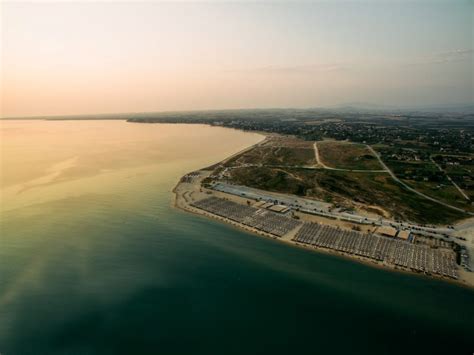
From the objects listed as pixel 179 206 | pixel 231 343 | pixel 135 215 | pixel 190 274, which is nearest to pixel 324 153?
pixel 179 206

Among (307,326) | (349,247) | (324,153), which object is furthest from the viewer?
(324,153)

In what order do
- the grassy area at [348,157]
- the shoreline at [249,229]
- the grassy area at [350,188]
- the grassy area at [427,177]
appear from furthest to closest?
the grassy area at [348,157] → the grassy area at [427,177] → the grassy area at [350,188] → the shoreline at [249,229]

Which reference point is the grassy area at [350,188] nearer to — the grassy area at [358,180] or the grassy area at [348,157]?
the grassy area at [358,180]

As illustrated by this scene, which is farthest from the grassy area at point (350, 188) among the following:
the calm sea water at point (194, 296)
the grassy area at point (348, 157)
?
the calm sea water at point (194, 296)

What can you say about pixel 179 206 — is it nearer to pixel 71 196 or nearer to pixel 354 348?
pixel 71 196

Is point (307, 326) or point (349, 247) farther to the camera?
point (349, 247)

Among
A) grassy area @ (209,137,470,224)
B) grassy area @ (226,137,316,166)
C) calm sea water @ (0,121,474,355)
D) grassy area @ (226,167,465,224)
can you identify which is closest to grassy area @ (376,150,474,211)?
grassy area @ (209,137,470,224)
